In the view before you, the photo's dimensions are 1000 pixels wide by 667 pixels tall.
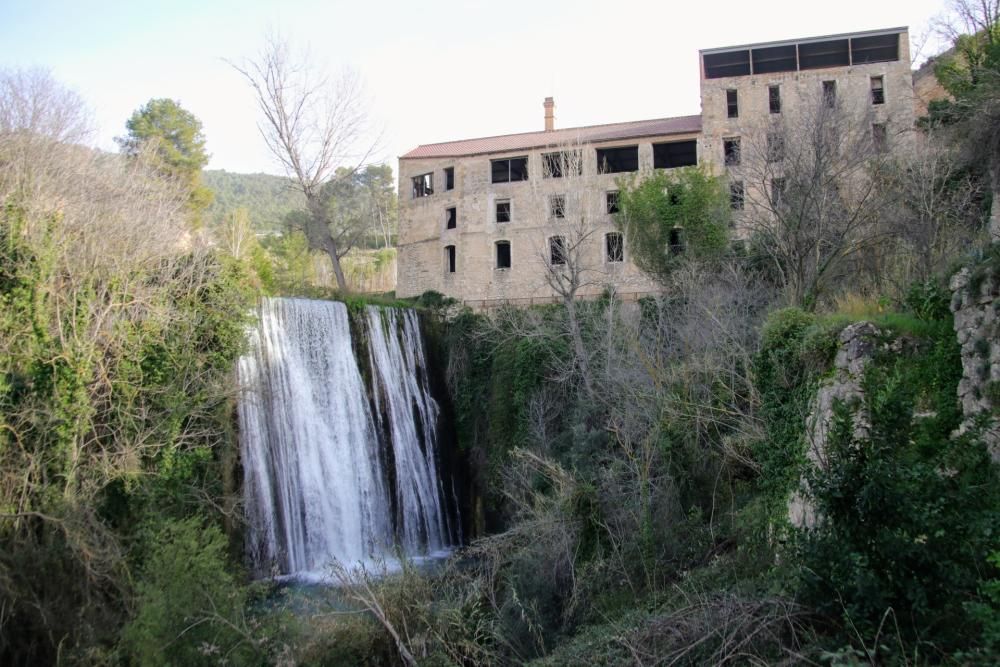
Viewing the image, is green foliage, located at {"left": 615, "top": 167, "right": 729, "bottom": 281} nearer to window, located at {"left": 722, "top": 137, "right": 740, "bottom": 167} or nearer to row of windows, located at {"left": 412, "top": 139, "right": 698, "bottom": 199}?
window, located at {"left": 722, "top": 137, "right": 740, "bottom": 167}

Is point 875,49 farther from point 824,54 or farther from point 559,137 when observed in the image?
point 559,137

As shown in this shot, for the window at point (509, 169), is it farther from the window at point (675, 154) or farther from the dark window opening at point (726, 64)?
the dark window opening at point (726, 64)

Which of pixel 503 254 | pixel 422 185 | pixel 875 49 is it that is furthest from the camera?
pixel 422 185

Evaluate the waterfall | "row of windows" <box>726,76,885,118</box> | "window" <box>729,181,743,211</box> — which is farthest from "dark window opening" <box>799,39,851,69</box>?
the waterfall

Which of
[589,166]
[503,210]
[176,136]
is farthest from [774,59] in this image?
[176,136]

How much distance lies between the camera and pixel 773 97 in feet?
92.1

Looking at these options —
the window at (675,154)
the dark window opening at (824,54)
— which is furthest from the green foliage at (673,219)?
the dark window opening at (824,54)

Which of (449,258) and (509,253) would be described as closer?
(509,253)

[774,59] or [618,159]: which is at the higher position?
[774,59]

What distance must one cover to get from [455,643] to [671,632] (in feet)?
12.1

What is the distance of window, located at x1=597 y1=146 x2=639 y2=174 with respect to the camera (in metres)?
31.0

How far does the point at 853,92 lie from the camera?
26844 millimetres

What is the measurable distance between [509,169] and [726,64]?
1000 cm

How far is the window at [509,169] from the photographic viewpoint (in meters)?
31.8
